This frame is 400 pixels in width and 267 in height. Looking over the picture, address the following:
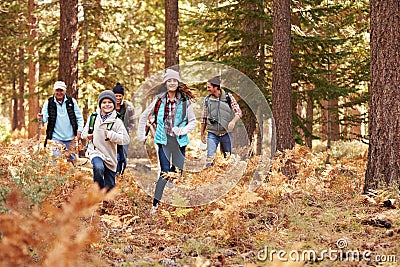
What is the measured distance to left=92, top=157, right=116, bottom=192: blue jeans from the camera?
7.88m

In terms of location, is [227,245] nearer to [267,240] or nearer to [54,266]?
[267,240]

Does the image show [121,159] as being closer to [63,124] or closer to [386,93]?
[63,124]

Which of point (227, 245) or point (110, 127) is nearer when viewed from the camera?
point (227, 245)

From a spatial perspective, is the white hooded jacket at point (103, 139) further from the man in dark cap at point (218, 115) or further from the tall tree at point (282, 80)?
the tall tree at point (282, 80)

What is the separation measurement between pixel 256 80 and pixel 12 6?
13.5 metres

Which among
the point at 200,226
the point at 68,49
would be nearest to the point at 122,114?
the point at 68,49

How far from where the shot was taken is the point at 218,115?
972 centimetres

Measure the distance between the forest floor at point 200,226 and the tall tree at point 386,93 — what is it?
41 cm

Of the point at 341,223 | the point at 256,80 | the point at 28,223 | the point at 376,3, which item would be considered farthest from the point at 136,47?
the point at 28,223

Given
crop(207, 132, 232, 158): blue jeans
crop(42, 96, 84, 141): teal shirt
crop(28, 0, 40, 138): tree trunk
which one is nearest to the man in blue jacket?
crop(42, 96, 84, 141): teal shirt

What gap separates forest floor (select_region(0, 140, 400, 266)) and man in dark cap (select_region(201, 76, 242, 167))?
1262mm

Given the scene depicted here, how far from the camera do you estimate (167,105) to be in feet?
27.2

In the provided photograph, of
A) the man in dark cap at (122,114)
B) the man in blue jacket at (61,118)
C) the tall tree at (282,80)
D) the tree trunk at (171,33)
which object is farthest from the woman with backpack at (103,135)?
the tree trunk at (171,33)

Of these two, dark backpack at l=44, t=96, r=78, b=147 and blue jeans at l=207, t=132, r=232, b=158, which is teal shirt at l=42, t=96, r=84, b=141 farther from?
blue jeans at l=207, t=132, r=232, b=158
